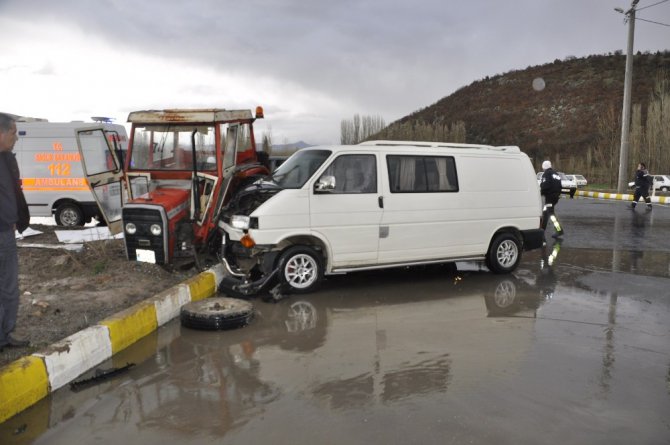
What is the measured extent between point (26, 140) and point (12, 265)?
947 centimetres

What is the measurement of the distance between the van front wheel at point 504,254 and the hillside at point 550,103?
4852cm

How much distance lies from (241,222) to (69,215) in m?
7.52

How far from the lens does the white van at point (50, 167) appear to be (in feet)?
40.8

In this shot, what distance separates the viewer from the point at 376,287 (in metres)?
7.73

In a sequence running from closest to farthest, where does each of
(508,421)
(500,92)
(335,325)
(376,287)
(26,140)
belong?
(508,421), (335,325), (376,287), (26,140), (500,92)

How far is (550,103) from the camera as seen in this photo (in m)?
66.5

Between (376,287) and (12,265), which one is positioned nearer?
(12,265)

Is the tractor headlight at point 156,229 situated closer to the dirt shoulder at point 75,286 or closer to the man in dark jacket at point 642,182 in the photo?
the dirt shoulder at point 75,286

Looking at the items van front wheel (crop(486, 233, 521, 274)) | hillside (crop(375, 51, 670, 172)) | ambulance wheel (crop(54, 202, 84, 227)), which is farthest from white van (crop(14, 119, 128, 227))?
hillside (crop(375, 51, 670, 172))

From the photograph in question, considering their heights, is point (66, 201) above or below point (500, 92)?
below

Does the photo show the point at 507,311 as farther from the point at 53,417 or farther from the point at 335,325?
the point at 53,417

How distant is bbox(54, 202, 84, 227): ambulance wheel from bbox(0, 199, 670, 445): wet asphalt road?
7766 mm

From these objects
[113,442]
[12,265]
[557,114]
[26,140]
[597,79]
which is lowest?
[113,442]

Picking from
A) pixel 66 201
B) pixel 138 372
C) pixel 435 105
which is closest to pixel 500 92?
pixel 435 105
